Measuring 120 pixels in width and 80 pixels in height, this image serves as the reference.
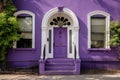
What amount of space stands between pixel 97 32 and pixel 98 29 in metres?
0.21

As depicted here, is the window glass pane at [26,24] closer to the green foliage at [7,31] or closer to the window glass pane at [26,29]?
the window glass pane at [26,29]

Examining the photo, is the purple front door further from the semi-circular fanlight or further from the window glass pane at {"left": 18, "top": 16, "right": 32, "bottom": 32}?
the window glass pane at {"left": 18, "top": 16, "right": 32, "bottom": 32}

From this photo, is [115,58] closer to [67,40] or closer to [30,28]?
[67,40]

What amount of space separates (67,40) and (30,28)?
255cm

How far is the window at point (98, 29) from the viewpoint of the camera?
1747cm

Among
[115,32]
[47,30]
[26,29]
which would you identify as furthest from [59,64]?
[115,32]

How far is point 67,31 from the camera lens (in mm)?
17938

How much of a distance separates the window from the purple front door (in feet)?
5.45

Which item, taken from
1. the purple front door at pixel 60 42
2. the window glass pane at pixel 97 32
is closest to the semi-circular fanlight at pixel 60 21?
the purple front door at pixel 60 42

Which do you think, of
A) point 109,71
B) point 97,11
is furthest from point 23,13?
point 109,71

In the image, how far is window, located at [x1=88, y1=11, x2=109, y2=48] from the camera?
688 inches

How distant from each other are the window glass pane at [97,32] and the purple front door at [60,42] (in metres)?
1.84

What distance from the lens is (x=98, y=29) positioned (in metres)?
17.7

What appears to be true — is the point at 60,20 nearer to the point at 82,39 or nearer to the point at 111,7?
the point at 82,39
